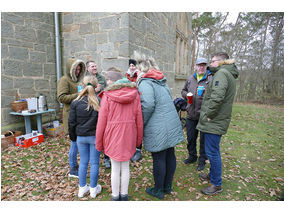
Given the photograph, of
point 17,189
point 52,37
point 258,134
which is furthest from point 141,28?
point 258,134

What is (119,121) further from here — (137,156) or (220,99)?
(137,156)

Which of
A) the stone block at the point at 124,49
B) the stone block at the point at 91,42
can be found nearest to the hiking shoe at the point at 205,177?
the stone block at the point at 124,49

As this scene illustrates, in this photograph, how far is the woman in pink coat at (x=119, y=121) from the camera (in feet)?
6.73

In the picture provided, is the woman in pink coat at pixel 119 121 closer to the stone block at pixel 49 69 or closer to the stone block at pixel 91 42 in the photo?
the stone block at pixel 91 42

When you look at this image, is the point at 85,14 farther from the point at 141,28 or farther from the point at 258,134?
the point at 258,134

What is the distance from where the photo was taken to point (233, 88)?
2434 mm

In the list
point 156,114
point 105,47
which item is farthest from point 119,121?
point 105,47

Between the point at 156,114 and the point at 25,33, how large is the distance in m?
4.80

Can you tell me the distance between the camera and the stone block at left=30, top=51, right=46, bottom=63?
5.00m

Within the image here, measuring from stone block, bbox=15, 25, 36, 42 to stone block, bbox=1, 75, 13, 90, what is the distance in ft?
3.76

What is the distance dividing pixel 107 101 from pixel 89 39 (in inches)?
137

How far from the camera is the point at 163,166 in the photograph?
236cm

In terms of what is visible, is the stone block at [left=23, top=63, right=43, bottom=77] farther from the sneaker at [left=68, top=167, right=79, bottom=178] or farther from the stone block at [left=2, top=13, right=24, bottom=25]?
the sneaker at [left=68, top=167, right=79, bottom=178]

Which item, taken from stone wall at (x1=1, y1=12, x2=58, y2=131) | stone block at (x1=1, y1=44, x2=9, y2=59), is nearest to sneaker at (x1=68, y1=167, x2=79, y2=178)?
stone wall at (x1=1, y1=12, x2=58, y2=131)
